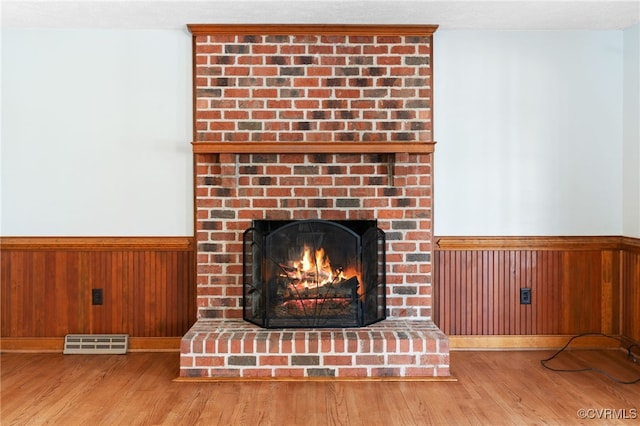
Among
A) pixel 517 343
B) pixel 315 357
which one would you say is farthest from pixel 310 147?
pixel 517 343

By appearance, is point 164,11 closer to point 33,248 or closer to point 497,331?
point 33,248

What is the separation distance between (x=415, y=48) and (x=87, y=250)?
2406 mm

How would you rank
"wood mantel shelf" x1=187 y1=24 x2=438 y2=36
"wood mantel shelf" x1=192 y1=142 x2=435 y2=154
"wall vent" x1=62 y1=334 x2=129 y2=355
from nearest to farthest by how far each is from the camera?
"wood mantel shelf" x1=192 y1=142 x2=435 y2=154, "wood mantel shelf" x1=187 y1=24 x2=438 y2=36, "wall vent" x1=62 y1=334 x2=129 y2=355

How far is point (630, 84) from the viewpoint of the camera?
350 cm

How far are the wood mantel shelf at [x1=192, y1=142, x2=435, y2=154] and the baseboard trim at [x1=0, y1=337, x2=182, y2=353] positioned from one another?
1.24 metres

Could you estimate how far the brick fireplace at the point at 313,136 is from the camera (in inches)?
134

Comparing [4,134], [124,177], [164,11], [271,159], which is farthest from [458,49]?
[4,134]

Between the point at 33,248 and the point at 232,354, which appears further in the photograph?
the point at 33,248

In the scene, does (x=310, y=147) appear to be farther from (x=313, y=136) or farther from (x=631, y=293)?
(x=631, y=293)

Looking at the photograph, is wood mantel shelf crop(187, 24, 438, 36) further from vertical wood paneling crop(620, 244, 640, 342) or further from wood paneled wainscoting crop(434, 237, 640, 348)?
vertical wood paneling crop(620, 244, 640, 342)

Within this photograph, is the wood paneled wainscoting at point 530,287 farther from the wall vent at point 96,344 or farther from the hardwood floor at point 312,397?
the wall vent at point 96,344

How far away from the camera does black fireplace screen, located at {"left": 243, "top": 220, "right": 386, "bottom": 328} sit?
Result: 3240 millimetres

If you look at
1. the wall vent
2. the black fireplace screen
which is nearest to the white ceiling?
the black fireplace screen

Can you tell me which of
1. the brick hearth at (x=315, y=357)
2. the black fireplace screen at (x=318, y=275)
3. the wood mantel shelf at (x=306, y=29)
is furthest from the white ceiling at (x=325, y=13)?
the brick hearth at (x=315, y=357)
